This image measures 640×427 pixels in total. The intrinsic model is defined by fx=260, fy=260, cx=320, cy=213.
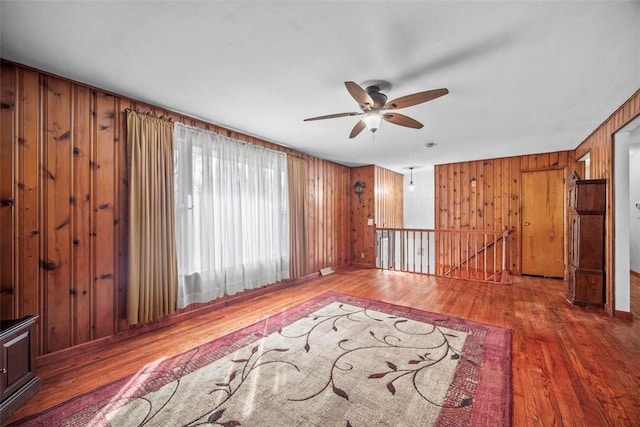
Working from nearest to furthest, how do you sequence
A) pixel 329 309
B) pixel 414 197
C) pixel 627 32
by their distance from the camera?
pixel 627 32, pixel 329 309, pixel 414 197

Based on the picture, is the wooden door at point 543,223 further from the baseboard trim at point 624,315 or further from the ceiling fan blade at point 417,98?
the ceiling fan blade at point 417,98

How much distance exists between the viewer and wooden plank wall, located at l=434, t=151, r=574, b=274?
5.19m

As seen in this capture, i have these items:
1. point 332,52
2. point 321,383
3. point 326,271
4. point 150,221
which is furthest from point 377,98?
point 326,271

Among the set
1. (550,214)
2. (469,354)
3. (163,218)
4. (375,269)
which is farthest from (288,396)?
(550,214)

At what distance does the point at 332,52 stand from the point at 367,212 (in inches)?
182

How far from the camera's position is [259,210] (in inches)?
157

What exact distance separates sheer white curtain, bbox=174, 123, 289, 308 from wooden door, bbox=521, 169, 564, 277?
4835mm

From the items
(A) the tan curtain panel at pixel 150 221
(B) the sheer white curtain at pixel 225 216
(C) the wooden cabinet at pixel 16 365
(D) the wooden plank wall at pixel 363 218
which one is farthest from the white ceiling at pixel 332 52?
(D) the wooden plank wall at pixel 363 218

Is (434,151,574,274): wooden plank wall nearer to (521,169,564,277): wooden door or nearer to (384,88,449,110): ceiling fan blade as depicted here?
(521,169,564,277): wooden door

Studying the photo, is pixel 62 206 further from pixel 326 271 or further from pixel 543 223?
pixel 543 223

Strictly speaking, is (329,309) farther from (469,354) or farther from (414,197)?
(414,197)

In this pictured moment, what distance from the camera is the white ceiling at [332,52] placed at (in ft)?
4.93

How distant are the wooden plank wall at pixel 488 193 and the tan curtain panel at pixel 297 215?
135 inches

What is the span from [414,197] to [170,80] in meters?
7.04
